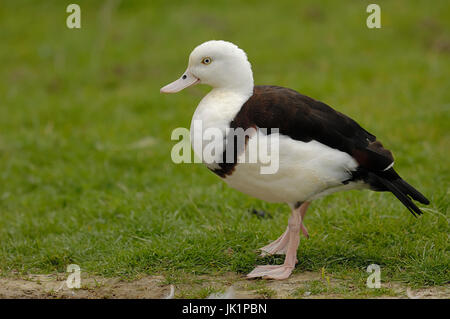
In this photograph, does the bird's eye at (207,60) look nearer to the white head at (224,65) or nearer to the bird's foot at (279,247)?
the white head at (224,65)

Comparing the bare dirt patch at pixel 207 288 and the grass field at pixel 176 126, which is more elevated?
the grass field at pixel 176 126

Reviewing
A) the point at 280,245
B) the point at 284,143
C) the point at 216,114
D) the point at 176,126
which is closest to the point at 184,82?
the point at 216,114

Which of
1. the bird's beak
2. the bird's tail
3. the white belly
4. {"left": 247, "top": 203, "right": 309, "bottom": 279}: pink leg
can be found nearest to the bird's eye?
the bird's beak

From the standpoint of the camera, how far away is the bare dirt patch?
383 centimetres

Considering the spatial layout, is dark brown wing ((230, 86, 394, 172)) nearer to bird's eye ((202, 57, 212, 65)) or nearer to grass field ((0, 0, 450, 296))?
bird's eye ((202, 57, 212, 65))

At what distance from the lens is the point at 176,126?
7609 mm

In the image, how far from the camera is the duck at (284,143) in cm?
387

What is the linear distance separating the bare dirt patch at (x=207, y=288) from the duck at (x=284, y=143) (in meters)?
0.14

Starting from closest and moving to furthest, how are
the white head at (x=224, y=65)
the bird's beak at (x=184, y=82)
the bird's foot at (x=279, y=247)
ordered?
1. the white head at (x=224, y=65)
2. the bird's beak at (x=184, y=82)
3. the bird's foot at (x=279, y=247)

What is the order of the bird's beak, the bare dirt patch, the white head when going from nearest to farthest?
the bare dirt patch
the white head
the bird's beak

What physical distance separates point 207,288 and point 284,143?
3.45 ft

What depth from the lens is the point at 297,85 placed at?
Result: 8.27 meters

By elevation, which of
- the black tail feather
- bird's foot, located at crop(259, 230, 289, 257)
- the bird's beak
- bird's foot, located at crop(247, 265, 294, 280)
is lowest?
bird's foot, located at crop(247, 265, 294, 280)

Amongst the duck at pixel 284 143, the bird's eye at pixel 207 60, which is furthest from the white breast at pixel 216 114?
the bird's eye at pixel 207 60
